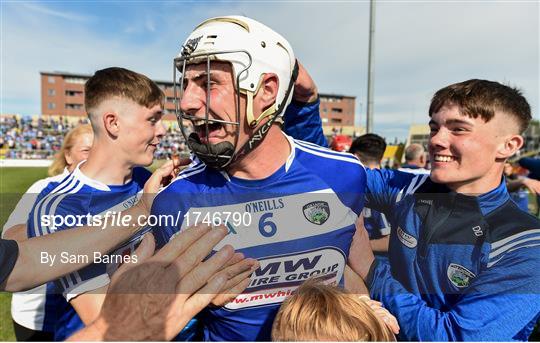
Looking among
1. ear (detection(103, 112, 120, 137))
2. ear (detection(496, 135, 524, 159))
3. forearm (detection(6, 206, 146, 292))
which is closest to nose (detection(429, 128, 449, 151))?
ear (detection(496, 135, 524, 159))

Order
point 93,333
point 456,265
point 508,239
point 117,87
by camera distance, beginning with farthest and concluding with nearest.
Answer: point 117,87
point 456,265
point 508,239
point 93,333

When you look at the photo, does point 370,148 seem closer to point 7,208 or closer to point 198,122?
→ point 198,122

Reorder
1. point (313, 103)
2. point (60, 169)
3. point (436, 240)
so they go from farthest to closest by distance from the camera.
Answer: point (60, 169) < point (313, 103) < point (436, 240)

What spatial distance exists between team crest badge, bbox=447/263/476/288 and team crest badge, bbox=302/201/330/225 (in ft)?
1.83

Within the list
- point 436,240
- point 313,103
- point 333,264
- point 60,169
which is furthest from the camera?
point 60,169

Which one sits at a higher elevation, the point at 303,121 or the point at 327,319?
the point at 303,121

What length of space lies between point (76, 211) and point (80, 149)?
1280 mm

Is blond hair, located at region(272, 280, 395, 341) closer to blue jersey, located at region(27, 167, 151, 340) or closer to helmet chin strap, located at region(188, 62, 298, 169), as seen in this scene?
helmet chin strap, located at region(188, 62, 298, 169)

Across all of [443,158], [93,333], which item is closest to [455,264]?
[443,158]

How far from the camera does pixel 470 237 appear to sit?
1.38 meters

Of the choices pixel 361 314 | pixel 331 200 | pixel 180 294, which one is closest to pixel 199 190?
pixel 180 294

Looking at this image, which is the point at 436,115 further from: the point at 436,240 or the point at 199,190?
the point at 199,190

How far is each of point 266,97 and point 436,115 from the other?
0.73m

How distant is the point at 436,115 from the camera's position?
1420 millimetres
